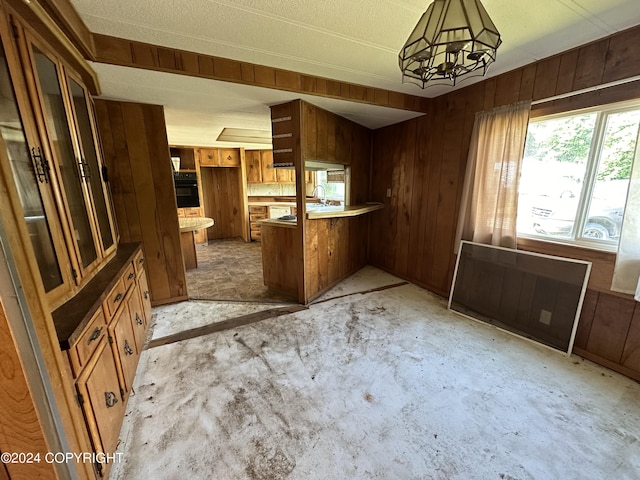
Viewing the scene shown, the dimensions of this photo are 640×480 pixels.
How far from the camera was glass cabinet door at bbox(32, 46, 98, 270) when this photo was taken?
1286mm

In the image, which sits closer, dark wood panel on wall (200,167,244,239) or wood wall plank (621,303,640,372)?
wood wall plank (621,303,640,372)

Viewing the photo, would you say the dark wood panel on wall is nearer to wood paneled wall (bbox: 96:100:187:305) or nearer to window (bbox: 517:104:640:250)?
wood paneled wall (bbox: 96:100:187:305)

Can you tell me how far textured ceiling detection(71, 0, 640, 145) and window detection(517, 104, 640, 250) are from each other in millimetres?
589

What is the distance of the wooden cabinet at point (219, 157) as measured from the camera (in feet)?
18.7

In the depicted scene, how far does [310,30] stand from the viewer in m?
1.68

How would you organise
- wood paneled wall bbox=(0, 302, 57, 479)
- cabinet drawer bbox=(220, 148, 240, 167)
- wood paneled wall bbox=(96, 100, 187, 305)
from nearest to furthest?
wood paneled wall bbox=(0, 302, 57, 479), wood paneled wall bbox=(96, 100, 187, 305), cabinet drawer bbox=(220, 148, 240, 167)

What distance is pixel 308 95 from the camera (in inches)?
97.7

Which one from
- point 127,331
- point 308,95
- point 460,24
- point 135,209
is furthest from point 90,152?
point 460,24

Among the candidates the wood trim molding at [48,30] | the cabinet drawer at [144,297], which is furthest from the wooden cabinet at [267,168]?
the wood trim molding at [48,30]

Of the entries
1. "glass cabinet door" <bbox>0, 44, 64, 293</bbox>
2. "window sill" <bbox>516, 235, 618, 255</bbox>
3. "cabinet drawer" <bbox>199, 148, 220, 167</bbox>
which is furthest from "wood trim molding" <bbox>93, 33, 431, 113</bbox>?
"cabinet drawer" <bbox>199, 148, 220, 167</bbox>

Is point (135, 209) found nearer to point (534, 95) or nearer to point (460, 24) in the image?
point (460, 24)

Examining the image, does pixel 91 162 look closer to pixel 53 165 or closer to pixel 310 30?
pixel 53 165

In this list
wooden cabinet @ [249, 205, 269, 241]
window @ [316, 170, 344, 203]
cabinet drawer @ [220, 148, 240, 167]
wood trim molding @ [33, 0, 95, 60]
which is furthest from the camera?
wooden cabinet @ [249, 205, 269, 241]

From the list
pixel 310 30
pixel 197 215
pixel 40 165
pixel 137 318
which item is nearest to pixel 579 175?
pixel 310 30
